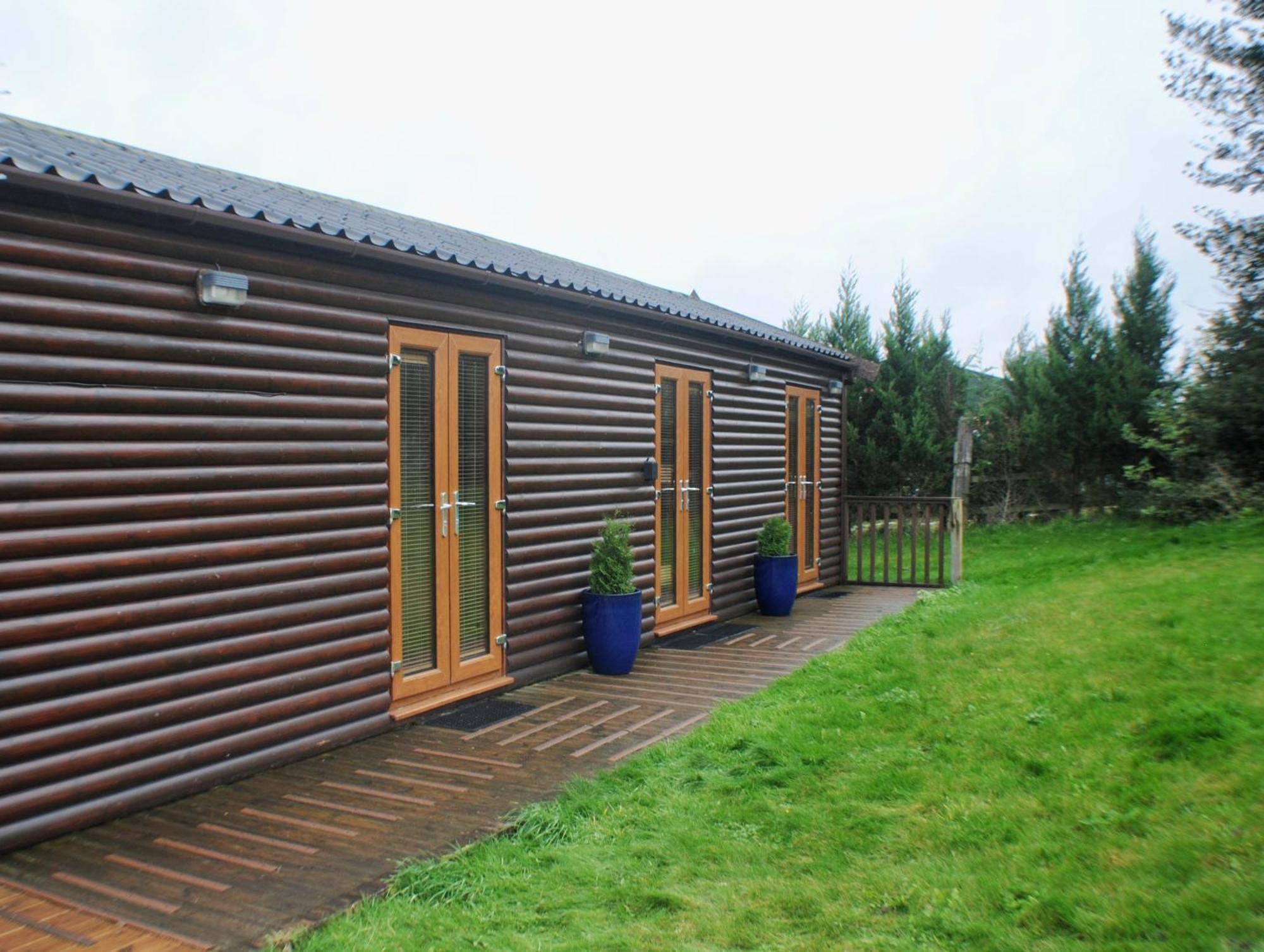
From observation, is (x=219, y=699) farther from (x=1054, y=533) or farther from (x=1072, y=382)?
(x=1072, y=382)

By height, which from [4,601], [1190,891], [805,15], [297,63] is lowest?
[1190,891]

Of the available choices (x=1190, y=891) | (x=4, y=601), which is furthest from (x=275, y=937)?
(x=1190, y=891)

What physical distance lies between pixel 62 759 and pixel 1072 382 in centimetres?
1291

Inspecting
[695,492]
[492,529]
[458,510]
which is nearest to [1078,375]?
[695,492]

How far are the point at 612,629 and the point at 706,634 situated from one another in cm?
178

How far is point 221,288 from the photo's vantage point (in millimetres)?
3900

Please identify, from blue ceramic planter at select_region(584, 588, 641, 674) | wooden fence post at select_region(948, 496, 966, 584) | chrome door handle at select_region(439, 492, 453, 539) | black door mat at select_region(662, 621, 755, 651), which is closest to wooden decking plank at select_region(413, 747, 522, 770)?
chrome door handle at select_region(439, 492, 453, 539)

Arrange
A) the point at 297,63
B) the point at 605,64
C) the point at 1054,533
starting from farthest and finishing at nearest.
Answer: the point at 605,64
the point at 297,63
the point at 1054,533

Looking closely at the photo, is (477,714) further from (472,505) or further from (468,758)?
(472,505)

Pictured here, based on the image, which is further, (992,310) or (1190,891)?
(992,310)

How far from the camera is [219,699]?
13.0ft

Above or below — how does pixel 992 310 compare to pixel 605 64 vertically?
below

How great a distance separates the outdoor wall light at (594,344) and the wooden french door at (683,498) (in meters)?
0.96

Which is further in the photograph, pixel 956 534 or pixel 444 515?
pixel 956 534
